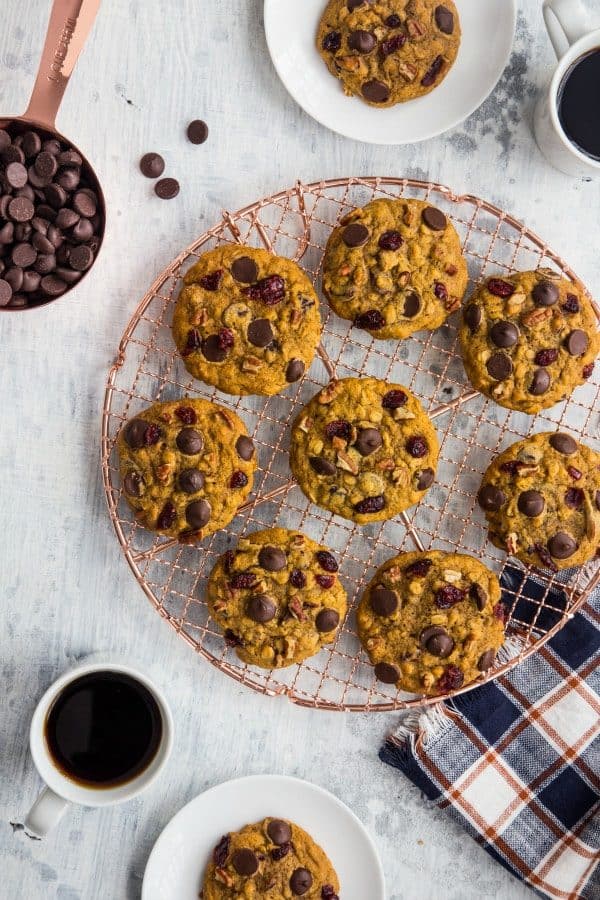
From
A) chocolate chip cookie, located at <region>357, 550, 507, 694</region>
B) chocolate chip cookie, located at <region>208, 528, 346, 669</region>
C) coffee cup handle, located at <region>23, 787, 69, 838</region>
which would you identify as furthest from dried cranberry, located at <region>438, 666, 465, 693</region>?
coffee cup handle, located at <region>23, 787, 69, 838</region>

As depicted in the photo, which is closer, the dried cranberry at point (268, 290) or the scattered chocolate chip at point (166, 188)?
the dried cranberry at point (268, 290)

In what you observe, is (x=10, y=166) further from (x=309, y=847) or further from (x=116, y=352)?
(x=309, y=847)

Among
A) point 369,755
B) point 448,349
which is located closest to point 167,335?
point 448,349

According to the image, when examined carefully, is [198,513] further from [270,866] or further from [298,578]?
[270,866]

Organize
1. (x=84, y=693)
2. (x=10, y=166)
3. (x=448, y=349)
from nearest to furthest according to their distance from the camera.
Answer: (x=10, y=166) < (x=84, y=693) < (x=448, y=349)

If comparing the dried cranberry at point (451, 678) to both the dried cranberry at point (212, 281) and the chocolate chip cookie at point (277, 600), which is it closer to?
the chocolate chip cookie at point (277, 600)

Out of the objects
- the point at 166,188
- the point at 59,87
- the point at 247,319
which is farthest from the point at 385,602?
the point at 59,87

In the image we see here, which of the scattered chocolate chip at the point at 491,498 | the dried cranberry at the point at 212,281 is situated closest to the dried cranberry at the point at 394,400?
the scattered chocolate chip at the point at 491,498
